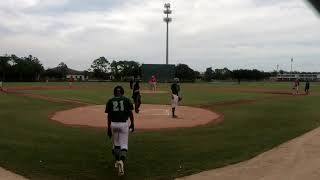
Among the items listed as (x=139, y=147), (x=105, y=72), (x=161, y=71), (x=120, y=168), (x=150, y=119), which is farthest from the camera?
(x=105, y=72)

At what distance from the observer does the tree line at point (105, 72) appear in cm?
11488

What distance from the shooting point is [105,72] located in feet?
457

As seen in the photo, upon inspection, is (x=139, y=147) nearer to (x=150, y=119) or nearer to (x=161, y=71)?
(x=150, y=119)

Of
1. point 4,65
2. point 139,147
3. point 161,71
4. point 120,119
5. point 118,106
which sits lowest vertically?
A: point 139,147

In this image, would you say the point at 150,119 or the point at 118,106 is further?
the point at 150,119

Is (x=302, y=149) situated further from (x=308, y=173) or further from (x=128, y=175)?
(x=128, y=175)

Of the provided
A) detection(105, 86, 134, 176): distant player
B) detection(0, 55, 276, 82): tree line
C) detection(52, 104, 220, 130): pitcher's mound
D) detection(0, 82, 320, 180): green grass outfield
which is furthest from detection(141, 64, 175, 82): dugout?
detection(105, 86, 134, 176): distant player

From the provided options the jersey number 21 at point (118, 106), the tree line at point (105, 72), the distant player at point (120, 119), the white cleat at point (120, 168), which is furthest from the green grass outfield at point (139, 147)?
the tree line at point (105, 72)

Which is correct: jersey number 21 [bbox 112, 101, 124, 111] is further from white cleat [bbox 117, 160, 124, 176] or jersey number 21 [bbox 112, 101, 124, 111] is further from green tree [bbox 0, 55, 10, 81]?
green tree [bbox 0, 55, 10, 81]

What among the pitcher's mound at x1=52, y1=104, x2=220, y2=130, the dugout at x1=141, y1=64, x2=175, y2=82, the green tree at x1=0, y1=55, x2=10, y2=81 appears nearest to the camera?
the pitcher's mound at x1=52, y1=104, x2=220, y2=130

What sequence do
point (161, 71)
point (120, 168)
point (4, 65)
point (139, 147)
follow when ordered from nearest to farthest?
1. point (120, 168)
2. point (139, 147)
3. point (161, 71)
4. point (4, 65)

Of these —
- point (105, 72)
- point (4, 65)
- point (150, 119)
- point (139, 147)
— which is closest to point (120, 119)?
point (139, 147)

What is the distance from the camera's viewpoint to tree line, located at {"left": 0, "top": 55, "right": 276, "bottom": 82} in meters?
115

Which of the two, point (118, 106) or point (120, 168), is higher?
point (118, 106)
